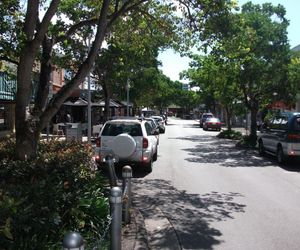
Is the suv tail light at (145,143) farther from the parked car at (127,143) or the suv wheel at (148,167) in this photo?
the suv wheel at (148,167)

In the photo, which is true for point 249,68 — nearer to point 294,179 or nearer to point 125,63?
point 125,63

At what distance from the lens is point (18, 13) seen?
12.0 meters

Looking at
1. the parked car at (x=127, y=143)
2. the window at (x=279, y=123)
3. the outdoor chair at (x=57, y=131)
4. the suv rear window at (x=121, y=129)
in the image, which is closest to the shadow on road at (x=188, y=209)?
the parked car at (x=127, y=143)

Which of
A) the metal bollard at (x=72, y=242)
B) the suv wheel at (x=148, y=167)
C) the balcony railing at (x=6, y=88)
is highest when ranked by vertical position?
the balcony railing at (x=6, y=88)

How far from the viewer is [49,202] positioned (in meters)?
5.21

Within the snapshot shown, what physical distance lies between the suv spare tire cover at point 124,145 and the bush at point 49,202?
390cm

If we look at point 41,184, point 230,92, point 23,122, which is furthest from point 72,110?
point 41,184

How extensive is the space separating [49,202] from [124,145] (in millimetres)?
7835

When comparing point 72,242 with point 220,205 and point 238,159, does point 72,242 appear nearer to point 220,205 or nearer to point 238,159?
point 220,205

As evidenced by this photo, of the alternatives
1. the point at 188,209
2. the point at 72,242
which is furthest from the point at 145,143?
the point at 72,242

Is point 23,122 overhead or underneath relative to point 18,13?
underneath

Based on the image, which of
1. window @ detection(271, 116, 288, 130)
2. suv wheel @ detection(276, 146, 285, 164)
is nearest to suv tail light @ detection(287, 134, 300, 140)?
window @ detection(271, 116, 288, 130)

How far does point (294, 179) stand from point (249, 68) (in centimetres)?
1115

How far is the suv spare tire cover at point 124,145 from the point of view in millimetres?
12984
